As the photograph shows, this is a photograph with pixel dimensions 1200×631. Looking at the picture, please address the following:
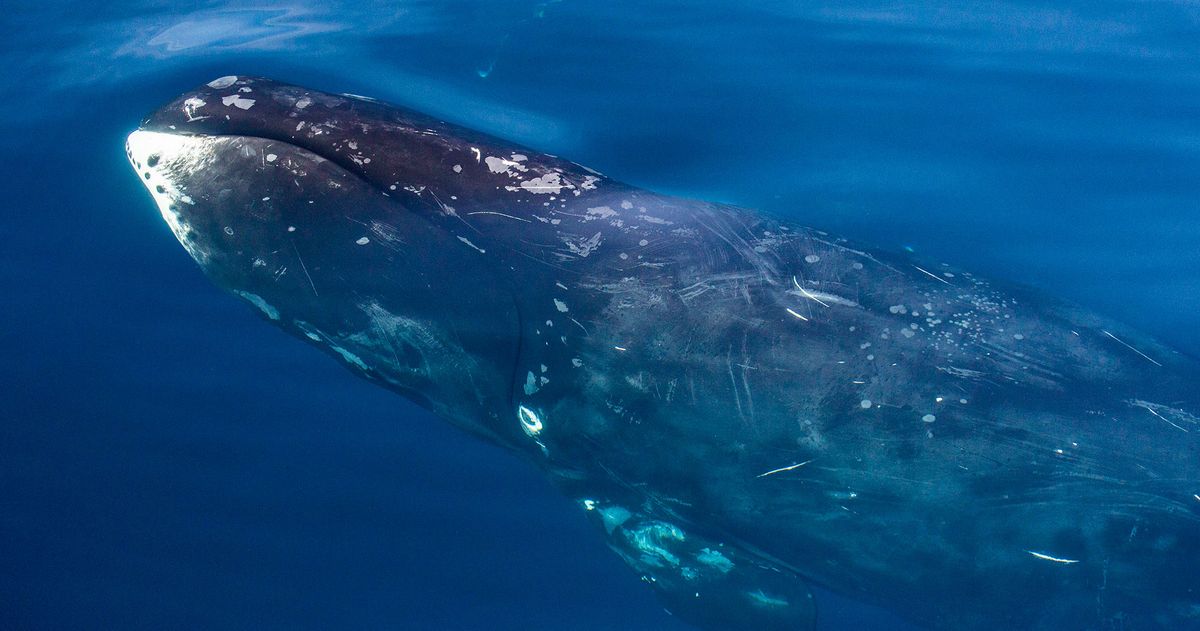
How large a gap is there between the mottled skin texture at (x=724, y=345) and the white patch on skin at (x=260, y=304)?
71mm

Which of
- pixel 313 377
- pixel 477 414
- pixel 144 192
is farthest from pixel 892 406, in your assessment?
pixel 144 192

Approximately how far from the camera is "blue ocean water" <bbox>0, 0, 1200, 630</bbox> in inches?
336

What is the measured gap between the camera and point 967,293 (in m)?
6.71

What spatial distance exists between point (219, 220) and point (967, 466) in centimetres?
603

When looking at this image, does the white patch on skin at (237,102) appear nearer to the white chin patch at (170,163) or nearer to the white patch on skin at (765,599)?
the white chin patch at (170,163)

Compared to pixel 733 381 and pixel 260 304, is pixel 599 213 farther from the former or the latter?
pixel 260 304

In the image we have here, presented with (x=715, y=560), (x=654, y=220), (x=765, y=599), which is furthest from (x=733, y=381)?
(x=765, y=599)

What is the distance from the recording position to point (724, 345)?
6137 millimetres

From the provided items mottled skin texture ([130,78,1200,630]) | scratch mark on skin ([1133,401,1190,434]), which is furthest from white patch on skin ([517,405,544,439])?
scratch mark on skin ([1133,401,1190,434])

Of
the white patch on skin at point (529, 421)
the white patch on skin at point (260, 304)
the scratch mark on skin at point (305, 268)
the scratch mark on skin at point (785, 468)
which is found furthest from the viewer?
the white patch on skin at point (529, 421)

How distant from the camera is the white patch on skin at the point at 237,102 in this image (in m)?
6.09

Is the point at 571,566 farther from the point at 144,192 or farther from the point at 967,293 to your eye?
the point at 144,192

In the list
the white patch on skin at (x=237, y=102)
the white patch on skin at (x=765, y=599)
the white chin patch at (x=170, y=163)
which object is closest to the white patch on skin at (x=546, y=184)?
the white patch on skin at (x=237, y=102)

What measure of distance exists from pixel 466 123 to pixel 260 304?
435 centimetres
